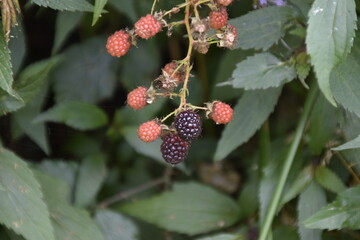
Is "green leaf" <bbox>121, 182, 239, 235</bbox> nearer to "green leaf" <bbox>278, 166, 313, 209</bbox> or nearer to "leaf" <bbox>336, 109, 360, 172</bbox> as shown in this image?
"green leaf" <bbox>278, 166, 313, 209</bbox>

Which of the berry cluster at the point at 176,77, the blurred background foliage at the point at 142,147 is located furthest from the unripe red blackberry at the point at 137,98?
the blurred background foliage at the point at 142,147

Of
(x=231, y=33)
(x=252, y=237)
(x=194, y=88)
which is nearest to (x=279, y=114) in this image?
(x=194, y=88)

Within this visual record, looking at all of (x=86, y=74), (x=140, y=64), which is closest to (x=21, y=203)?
(x=86, y=74)

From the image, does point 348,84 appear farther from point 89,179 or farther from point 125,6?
point 89,179

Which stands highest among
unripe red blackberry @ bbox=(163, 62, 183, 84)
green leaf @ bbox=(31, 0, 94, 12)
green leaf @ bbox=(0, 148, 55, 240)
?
green leaf @ bbox=(31, 0, 94, 12)

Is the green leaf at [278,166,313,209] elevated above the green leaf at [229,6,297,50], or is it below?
below

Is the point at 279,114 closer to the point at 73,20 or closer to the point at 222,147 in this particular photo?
the point at 222,147

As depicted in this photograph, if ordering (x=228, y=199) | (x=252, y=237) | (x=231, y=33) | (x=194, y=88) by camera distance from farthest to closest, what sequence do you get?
(x=194, y=88)
(x=228, y=199)
(x=252, y=237)
(x=231, y=33)

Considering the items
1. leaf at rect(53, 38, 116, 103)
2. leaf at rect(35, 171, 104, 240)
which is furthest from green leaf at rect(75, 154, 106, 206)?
leaf at rect(53, 38, 116, 103)
